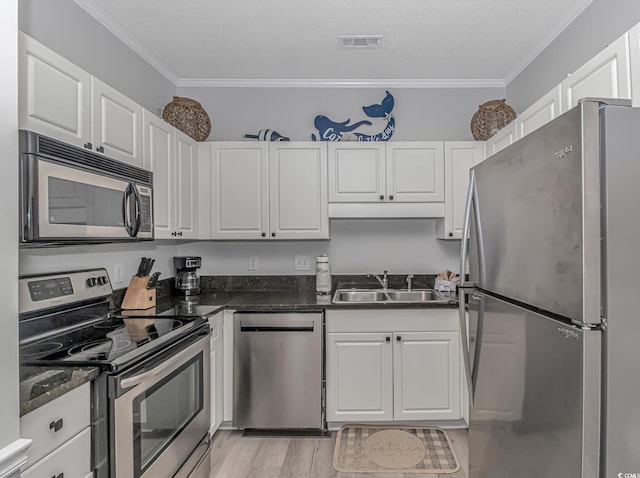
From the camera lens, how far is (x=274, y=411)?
2650 millimetres

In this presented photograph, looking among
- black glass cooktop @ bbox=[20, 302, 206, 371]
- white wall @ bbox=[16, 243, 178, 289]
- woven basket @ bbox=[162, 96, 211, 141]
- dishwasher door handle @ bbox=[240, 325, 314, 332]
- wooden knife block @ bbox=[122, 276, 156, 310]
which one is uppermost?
woven basket @ bbox=[162, 96, 211, 141]

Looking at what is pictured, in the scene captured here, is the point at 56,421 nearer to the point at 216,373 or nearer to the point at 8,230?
the point at 8,230

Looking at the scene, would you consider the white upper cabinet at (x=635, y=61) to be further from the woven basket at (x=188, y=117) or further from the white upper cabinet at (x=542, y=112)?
the woven basket at (x=188, y=117)

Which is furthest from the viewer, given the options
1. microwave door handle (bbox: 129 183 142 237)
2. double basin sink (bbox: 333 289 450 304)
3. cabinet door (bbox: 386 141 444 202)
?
double basin sink (bbox: 333 289 450 304)

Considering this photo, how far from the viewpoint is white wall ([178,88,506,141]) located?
10.9 feet

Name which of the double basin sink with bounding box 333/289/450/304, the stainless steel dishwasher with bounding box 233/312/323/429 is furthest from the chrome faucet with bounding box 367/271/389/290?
the stainless steel dishwasher with bounding box 233/312/323/429

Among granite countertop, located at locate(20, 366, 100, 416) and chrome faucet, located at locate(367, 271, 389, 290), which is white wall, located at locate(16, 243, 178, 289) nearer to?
granite countertop, located at locate(20, 366, 100, 416)

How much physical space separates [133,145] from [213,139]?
49.5 inches

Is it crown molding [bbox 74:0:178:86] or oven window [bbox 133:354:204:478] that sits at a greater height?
crown molding [bbox 74:0:178:86]

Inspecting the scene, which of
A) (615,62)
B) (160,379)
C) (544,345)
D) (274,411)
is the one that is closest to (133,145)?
(160,379)

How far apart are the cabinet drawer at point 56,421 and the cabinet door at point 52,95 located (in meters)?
0.91

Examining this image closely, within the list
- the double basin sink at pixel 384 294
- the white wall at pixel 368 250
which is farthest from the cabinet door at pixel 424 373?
the white wall at pixel 368 250

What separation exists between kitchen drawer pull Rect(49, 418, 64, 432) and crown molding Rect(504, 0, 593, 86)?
9.81ft

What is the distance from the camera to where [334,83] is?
3.28m
